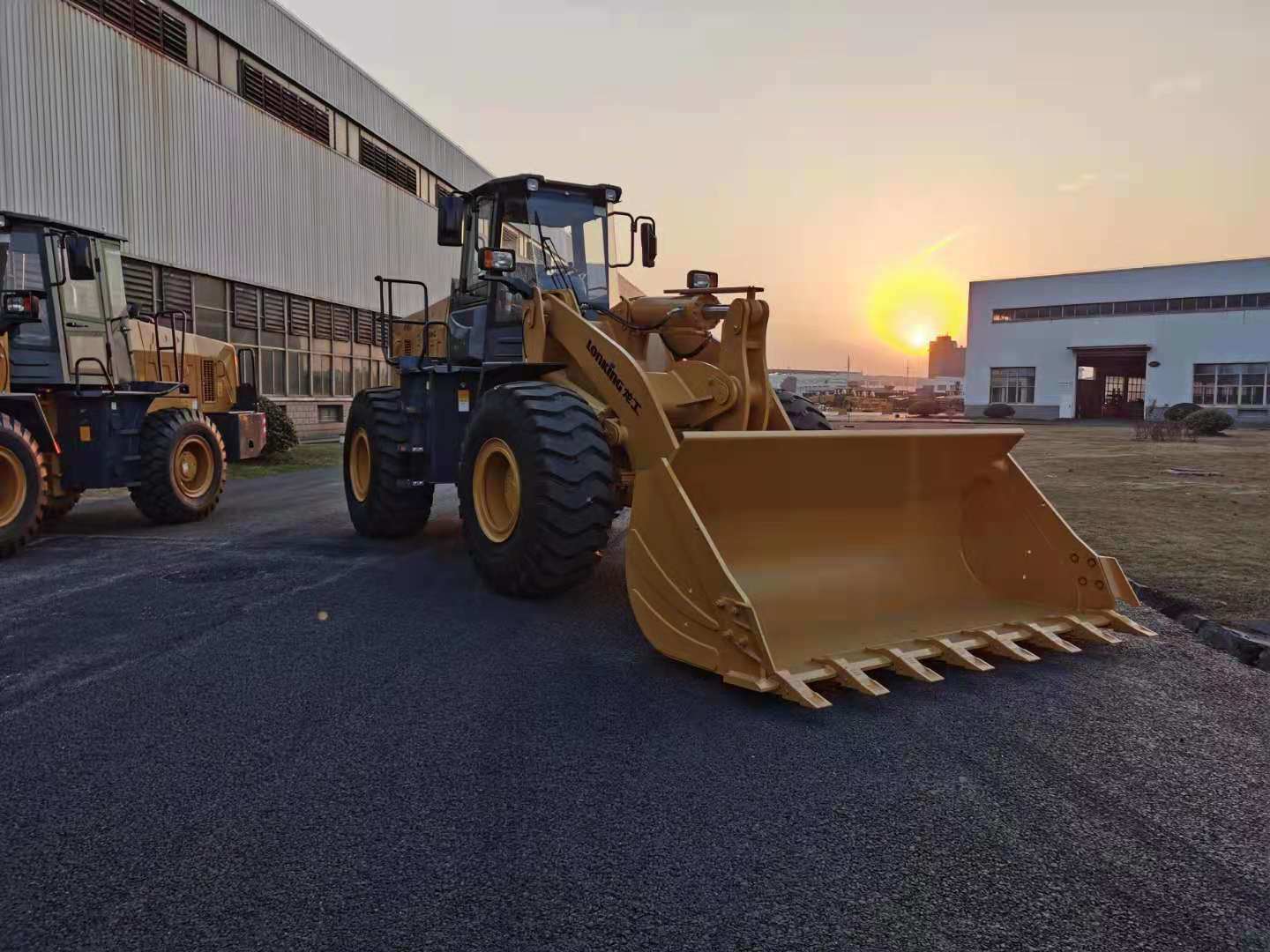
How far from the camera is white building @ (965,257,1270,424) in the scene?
4497 centimetres

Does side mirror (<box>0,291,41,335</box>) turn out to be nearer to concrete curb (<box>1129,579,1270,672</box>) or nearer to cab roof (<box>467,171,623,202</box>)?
cab roof (<box>467,171,623,202</box>)

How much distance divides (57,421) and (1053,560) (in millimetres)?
8979

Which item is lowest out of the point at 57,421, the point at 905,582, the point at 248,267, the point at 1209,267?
the point at 905,582

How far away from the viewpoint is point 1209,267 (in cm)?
4588

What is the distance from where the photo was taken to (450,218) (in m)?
7.23

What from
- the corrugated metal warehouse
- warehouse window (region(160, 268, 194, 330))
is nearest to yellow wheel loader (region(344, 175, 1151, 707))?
the corrugated metal warehouse

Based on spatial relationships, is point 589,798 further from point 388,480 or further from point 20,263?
point 20,263

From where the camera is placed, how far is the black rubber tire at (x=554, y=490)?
525 cm

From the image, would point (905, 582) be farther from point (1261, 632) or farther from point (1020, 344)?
point (1020, 344)

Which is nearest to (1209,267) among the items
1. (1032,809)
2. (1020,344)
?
(1020,344)

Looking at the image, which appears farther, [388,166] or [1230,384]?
[1230,384]

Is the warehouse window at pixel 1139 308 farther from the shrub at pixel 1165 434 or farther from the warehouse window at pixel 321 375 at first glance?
the warehouse window at pixel 321 375

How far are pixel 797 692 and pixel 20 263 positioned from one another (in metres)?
8.57

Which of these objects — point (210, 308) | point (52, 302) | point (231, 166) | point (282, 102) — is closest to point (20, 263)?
point (52, 302)
